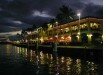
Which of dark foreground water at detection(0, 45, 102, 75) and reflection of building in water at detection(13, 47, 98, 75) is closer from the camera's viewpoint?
reflection of building in water at detection(13, 47, 98, 75)

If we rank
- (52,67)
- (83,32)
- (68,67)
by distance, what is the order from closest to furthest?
(68,67) < (52,67) < (83,32)

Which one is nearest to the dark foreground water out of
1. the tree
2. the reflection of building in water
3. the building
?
the reflection of building in water

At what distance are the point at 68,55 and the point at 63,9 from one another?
24964 millimetres

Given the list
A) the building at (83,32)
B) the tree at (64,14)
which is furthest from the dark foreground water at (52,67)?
the tree at (64,14)

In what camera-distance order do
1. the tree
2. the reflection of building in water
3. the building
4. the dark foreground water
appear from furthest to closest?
1. the tree
2. the building
3. the dark foreground water
4. the reflection of building in water

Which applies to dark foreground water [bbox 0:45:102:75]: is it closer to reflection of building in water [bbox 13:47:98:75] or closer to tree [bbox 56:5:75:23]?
reflection of building in water [bbox 13:47:98:75]

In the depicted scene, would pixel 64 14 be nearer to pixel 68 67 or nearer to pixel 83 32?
pixel 83 32

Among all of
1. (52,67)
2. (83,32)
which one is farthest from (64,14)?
(52,67)

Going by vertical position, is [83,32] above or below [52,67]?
above

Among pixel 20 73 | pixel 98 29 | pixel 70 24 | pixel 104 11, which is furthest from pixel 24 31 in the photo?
pixel 104 11

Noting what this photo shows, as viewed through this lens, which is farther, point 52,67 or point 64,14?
point 64,14

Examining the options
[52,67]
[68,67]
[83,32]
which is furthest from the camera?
[83,32]

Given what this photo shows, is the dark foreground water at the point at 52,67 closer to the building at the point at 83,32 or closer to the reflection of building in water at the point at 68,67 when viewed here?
the reflection of building in water at the point at 68,67

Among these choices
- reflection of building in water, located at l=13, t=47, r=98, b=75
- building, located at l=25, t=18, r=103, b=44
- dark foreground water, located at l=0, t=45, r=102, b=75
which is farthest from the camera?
building, located at l=25, t=18, r=103, b=44
